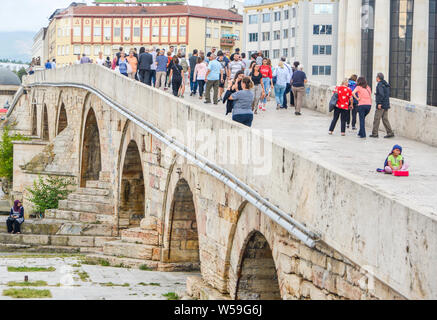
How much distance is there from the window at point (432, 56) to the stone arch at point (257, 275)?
31.1 metres

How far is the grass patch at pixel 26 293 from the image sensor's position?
11645mm

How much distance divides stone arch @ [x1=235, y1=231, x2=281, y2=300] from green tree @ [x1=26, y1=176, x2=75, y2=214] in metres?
14.4

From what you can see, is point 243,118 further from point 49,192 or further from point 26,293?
point 49,192

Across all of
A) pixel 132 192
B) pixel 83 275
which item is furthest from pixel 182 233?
pixel 132 192

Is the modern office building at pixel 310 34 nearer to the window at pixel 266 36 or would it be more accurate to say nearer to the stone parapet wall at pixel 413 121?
the window at pixel 266 36

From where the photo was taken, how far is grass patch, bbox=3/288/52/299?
458 inches

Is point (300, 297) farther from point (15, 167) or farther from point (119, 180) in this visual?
point (15, 167)

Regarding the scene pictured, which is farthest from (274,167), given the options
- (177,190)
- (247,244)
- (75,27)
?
(75,27)

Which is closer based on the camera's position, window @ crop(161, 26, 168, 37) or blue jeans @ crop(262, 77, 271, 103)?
blue jeans @ crop(262, 77, 271, 103)

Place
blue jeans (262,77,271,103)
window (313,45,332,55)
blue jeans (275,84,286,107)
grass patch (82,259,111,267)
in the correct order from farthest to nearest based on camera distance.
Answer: window (313,45,332,55) < blue jeans (275,84,286,107) < blue jeans (262,77,271,103) < grass patch (82,259,111,267)

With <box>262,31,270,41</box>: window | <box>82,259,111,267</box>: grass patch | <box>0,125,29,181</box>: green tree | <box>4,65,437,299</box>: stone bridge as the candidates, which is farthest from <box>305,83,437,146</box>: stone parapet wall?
<box>262,31,270,41</box>: window

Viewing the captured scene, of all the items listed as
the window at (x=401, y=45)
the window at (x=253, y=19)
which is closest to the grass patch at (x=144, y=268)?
the window at (x=401, y=45)

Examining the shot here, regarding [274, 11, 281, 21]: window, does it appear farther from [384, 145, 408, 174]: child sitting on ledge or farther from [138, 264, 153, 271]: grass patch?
[384, 145, 408, 174]: child sitting on ledge
